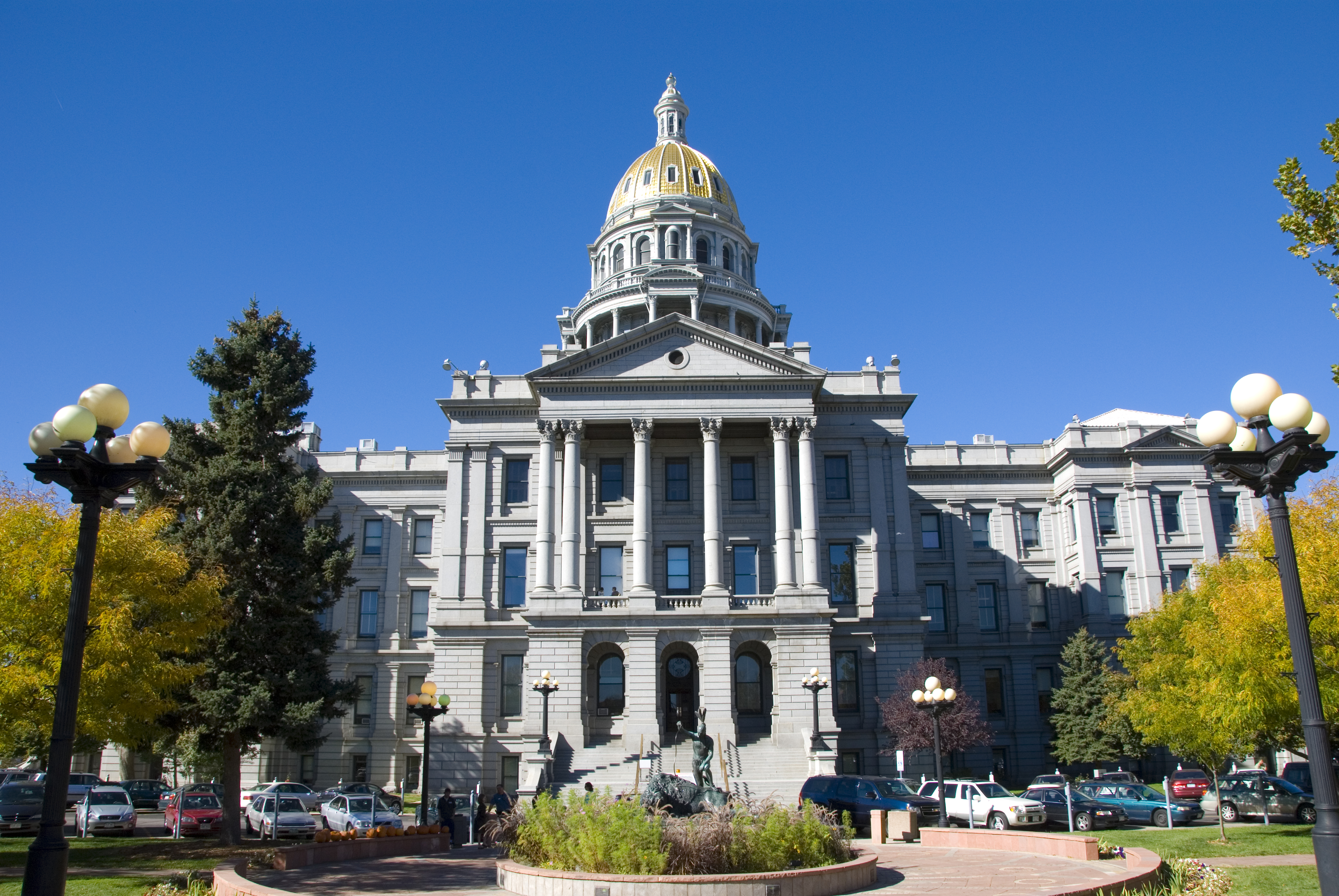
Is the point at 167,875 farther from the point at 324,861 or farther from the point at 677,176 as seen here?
the point at 677,176

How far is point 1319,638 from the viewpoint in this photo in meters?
23.1

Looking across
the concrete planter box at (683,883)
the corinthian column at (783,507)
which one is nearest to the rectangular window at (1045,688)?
the corinthian column at (783,507)

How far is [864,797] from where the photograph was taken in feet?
93.2

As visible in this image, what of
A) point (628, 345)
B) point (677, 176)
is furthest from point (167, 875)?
point (677, 176)

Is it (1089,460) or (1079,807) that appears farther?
(1089,460)

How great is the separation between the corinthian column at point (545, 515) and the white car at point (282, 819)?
13.1 meters

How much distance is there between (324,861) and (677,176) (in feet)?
200

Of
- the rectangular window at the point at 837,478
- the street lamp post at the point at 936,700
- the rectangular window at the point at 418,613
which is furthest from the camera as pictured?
the rectangular window at the point at 418,613

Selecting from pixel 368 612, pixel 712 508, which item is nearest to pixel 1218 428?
pixel 712 508

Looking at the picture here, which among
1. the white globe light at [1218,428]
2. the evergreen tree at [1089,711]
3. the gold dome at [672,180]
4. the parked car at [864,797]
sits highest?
the gold dome at [672,180]

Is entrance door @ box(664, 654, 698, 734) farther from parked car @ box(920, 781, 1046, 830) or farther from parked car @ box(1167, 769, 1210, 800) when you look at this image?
parked car @ box(1167, 769, 1210, 800)

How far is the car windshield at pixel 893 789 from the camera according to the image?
28927 millimetres

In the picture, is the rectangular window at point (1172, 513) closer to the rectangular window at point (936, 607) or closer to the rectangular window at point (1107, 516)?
the rectangular window at point (1107, 516)

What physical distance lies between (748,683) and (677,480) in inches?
392
